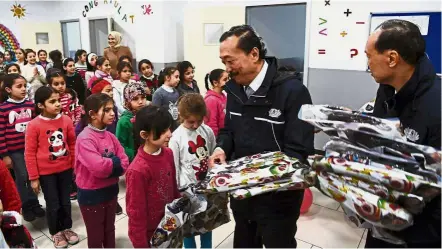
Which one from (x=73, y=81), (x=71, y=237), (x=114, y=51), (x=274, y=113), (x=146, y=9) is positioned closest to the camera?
(x=274, y=113)

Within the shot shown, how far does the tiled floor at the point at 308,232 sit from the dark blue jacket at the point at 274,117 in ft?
3.78

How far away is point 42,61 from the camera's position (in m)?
6.28

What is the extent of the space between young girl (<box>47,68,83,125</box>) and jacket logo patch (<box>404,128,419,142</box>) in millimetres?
2673

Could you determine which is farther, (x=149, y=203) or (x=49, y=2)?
(x=49, y=2)

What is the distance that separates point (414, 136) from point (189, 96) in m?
1.18

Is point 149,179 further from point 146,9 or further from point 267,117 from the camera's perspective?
point 146,9

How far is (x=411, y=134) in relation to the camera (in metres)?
0.95

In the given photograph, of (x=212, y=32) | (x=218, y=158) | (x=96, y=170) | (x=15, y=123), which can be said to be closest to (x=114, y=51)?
(x=212, y=32)

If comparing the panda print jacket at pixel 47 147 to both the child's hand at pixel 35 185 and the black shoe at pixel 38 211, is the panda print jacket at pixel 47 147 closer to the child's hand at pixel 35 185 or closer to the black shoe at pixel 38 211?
the child's hand at pixel 35 185

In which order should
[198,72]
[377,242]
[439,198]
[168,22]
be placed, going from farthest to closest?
[168,22] → [198,72] → [377,242] → [439,198]

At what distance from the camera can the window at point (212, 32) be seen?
15.8ft

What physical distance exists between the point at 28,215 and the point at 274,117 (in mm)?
2192

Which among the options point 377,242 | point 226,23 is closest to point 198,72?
point 226,23

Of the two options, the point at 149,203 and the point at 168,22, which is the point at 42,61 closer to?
the point at 168,22
